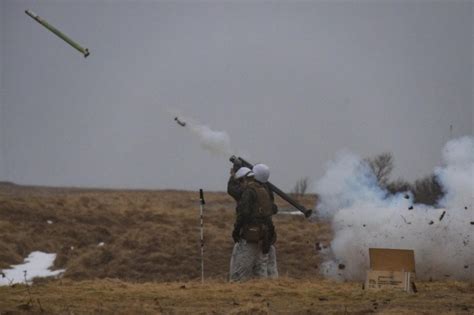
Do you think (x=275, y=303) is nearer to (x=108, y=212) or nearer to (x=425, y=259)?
(x=425, y=259)

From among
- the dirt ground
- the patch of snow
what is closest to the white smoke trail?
the dirt ground

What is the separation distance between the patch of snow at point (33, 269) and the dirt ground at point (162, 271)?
30cm

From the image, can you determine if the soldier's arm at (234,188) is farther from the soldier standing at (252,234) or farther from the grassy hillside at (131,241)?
the grassy hillside at (131,241)

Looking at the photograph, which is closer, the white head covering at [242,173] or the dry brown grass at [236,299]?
the dry brown grass at [236,299]

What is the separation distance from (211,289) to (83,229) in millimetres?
18397

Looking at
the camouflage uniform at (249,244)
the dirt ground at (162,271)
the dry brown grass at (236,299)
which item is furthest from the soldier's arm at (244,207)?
the dry brown grass at (236,299)

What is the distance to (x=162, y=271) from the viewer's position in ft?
80.7

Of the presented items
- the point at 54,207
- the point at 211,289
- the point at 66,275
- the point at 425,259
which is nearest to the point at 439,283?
the point at 425,259

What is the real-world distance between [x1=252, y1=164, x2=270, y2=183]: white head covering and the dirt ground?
1.93m

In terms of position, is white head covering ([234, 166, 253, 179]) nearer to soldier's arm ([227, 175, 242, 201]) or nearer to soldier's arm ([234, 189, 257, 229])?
soldier's arm ([227, 175, 242, 201])

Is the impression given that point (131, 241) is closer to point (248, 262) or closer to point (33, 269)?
point (33, 269)

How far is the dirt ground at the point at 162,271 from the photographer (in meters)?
10.4

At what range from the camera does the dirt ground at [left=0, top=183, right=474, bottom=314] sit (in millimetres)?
10406

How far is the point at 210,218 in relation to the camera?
3591 centimetres
